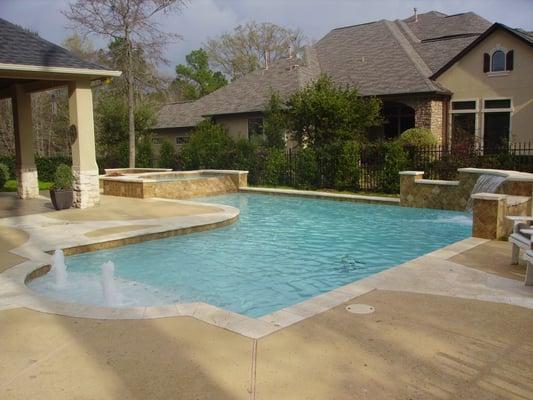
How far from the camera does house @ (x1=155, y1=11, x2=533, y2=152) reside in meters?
20.1

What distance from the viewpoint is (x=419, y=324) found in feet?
14.6

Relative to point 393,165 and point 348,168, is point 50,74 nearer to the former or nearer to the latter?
point 348,168

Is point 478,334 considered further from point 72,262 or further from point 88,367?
point 72,262

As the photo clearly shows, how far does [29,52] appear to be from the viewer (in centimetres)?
1212

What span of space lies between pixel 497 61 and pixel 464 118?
2.59 metres

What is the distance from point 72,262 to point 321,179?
11066 millimetres

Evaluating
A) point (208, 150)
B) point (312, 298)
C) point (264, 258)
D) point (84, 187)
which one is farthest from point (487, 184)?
point (208, 150)

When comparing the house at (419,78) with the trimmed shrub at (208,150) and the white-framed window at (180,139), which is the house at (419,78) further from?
the trimmed shrub at (208,150)

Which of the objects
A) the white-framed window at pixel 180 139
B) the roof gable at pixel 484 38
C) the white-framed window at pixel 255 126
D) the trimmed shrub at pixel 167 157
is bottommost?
the trimmed shrub at pixel 167 157

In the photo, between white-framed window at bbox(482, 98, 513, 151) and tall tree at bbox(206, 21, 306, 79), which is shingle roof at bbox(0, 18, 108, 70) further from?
tall tree at bbox(206, 21, 306, 79)

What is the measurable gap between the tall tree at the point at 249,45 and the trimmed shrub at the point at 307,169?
3076cm

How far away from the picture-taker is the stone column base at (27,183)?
1532 cm

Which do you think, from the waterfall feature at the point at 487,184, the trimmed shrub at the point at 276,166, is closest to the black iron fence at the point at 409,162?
the trimmed shrub at the point at 276,166

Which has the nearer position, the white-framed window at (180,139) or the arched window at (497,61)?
the arched window at (497,61)
